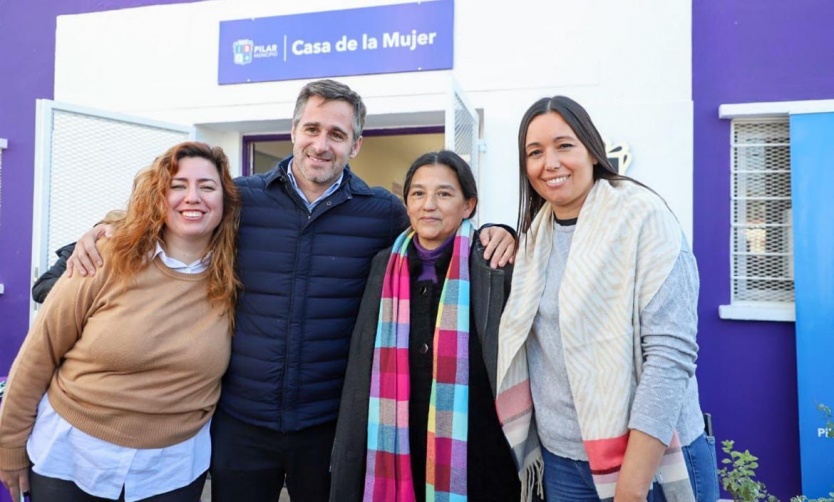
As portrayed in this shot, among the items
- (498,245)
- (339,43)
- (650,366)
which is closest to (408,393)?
(498,245)

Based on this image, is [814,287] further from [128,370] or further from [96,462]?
[96,462]

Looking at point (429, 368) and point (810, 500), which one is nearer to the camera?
point (429, 368)

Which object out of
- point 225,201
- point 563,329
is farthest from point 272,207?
point 563,329

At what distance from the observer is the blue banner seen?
3424mm

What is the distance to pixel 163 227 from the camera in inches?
76.1

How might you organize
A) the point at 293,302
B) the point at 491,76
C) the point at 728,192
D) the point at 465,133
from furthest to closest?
the point at 491,76
the point at 465,133
the point at 728,192
the point at 293,302

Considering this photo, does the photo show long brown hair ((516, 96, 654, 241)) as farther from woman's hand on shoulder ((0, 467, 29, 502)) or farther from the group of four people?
woman's hand on shoulder ((0, 467, 29, 502))

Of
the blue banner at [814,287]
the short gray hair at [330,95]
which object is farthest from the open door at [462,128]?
the blue banner at [814,287]

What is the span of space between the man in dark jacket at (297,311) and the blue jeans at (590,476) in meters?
0.68

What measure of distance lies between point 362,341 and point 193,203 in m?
0.74

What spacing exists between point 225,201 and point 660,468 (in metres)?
1.63

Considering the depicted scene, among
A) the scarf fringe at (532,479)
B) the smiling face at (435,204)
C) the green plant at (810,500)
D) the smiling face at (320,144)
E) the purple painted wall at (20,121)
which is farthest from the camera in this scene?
the purple painted wall at (20,121)

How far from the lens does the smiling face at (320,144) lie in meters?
2.08

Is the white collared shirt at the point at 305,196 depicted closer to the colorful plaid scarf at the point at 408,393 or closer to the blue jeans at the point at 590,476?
the colorful plaid scarf at the point at 408,393
